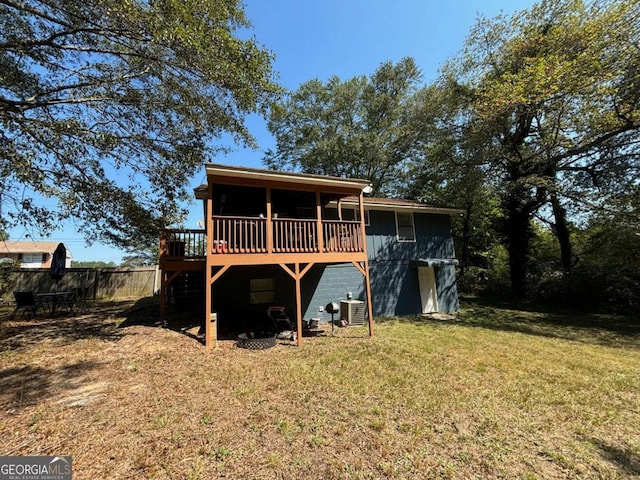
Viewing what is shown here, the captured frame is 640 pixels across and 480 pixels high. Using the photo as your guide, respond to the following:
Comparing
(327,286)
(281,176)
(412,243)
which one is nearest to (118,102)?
(281,176)

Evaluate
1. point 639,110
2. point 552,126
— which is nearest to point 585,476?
point 639,110

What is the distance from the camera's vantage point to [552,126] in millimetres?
13164

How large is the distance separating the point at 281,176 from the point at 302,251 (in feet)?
6.58

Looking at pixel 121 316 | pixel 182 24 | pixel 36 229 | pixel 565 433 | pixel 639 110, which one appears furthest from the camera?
pixel 639 110

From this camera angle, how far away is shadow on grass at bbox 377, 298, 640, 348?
8625 millimetres

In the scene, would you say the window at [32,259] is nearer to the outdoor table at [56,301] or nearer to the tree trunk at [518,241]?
the outdoor table at [56,301]

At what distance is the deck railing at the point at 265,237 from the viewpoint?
23.0 ft

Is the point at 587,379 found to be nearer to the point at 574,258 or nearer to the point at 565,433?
the point at 565,433

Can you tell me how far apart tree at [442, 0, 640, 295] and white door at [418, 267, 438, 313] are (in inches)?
264

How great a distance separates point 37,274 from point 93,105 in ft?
36.3

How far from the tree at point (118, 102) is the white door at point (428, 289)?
8.44 m

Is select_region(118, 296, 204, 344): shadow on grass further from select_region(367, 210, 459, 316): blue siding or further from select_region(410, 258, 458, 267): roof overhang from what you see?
select_region(410, 258, 458, 267): roof overhang

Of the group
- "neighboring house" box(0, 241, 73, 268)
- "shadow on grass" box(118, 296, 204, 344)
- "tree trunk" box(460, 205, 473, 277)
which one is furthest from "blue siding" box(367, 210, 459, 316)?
"neighboring house" box(0, 241, 73, 268)

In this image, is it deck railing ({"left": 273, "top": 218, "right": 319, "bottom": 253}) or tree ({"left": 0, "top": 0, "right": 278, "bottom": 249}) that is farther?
deck railing ({"left": 273, "top": 218, "right": 319, "bottom": 253})
